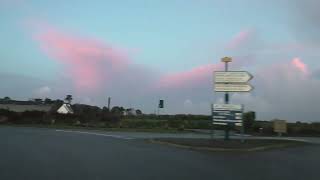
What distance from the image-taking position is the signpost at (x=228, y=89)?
3222cm

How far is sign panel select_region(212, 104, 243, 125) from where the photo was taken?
32.9m

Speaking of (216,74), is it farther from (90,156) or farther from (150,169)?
(150,169)

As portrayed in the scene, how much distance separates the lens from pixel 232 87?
107ft

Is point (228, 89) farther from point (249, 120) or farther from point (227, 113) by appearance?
point (249, 120)

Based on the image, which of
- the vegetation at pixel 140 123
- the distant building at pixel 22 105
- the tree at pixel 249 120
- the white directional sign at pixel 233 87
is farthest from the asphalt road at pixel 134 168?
the distant building at pixel 22 105

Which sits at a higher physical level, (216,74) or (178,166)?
(216,74)

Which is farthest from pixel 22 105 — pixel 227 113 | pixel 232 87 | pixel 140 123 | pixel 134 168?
pixel 134 168

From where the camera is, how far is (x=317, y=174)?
16.6 meters

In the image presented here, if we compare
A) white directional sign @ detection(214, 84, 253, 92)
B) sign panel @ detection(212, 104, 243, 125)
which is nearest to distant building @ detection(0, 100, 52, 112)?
sign panel @ detection(212, 104, 243, 125)

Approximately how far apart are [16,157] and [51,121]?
59.2 metres

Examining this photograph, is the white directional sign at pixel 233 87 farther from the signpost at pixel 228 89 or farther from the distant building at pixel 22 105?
the distant building at pixel 22 105

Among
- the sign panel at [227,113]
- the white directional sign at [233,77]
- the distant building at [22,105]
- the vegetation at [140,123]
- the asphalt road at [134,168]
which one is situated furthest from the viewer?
the distant building at [22,105]

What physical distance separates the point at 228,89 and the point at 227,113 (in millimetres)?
1513

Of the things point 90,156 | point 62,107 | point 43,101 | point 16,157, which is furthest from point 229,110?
point 43,101
